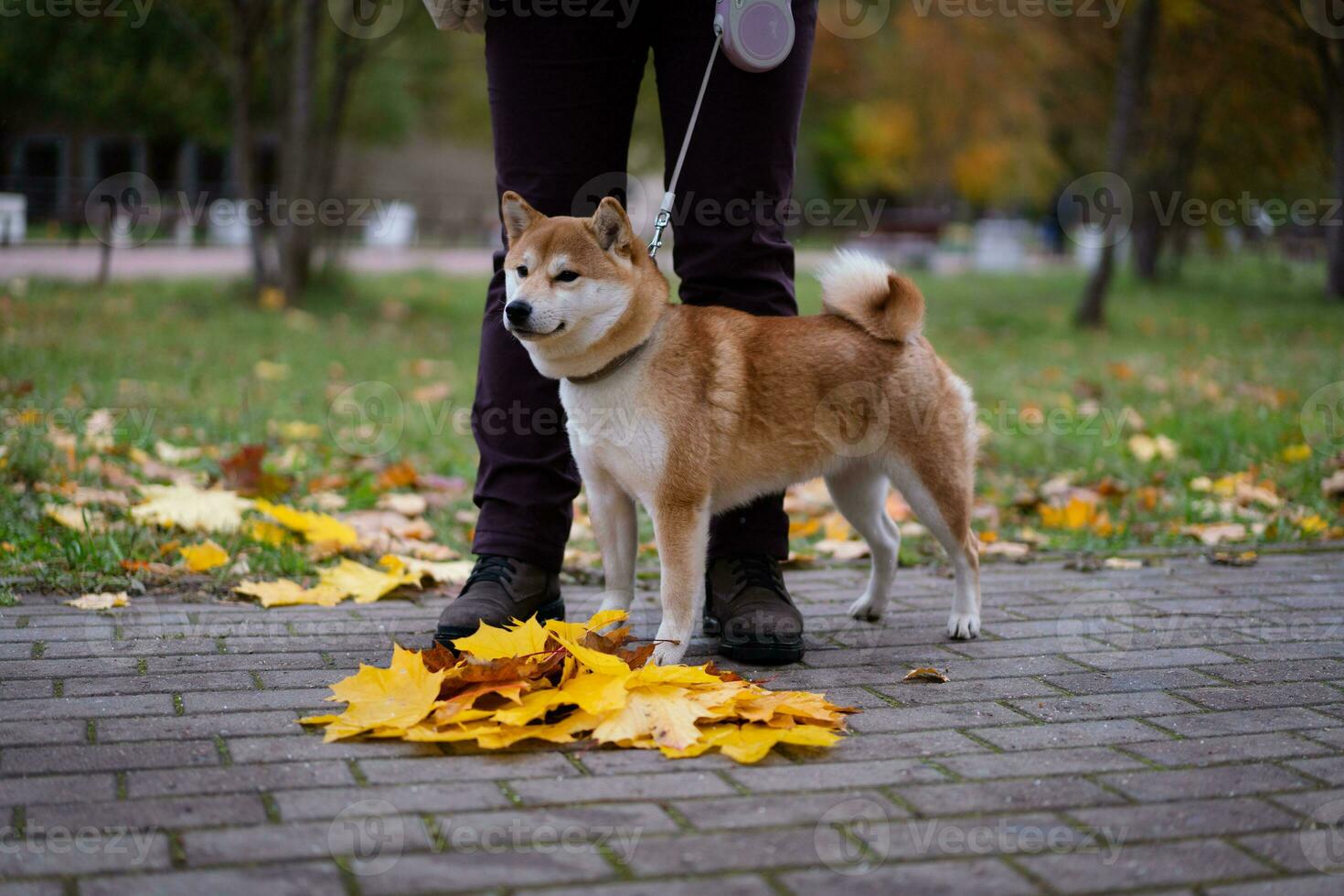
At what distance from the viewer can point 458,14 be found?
11.4ft

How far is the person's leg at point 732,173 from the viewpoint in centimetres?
348

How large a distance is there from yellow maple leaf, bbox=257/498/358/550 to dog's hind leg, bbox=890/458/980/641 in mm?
1825

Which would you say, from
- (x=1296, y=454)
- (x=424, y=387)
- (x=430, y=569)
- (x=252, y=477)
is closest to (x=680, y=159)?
(x=430, y=569)

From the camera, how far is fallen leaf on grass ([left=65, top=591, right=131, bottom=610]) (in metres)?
3.58

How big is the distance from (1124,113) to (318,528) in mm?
11851

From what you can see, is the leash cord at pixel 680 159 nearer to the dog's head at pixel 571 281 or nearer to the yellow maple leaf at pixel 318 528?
the dog's head at pixel 571 281

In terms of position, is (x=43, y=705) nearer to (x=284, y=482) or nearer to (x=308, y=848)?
(x=308, y=848)

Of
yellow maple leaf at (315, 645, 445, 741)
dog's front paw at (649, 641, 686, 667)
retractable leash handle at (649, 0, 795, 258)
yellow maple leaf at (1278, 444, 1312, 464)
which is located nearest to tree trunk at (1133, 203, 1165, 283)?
yellow maple leaf at (1278, 444, 1312, 464)

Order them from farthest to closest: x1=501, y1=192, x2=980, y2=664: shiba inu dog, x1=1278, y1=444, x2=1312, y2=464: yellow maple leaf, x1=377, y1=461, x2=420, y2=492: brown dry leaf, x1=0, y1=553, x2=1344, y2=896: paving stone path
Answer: x1=1278, y1=444, x2=1312, y2=464: yellow maple leaf → x1=377, y1=461, x2=420, y2=492: brown dry leaf → x1=501, y1=192, x2=980, y2=664: shiba inu dog → x1=0, y1=553, x2=1344, y2=896: paving stone path

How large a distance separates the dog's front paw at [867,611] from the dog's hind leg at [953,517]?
227mm

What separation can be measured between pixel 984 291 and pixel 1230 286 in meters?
3.66

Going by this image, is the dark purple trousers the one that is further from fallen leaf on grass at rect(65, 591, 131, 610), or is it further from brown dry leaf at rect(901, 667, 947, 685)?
fallen leaf on grass at rect(65, 591, 131, 610)

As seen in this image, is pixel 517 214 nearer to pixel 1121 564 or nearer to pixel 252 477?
pixel 252 477

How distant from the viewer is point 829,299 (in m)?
3.68
